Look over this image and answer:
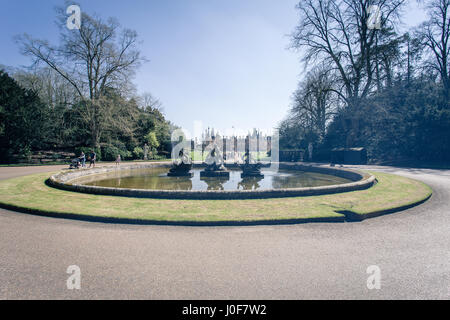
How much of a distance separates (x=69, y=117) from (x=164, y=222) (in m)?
33.6

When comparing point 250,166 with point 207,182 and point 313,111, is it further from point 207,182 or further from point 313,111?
point 313,111

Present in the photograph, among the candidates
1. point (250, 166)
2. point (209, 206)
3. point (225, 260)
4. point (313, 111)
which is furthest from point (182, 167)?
point (313, 111)

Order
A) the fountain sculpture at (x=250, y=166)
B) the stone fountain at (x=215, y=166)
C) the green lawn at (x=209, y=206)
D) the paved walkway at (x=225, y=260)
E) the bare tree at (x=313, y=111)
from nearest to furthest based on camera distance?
the paved walkway at (x=225, y=260) < the green lawn at (x=209, y=206) < the stone fountain at (x=215, y=166) < the fountain sculpture at (x=250, y=166) < the bare tree at (x=313, y=111)

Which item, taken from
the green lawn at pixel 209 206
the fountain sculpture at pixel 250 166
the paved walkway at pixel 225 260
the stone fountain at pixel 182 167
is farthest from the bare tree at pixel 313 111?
the paved walkway at pixel 225 260

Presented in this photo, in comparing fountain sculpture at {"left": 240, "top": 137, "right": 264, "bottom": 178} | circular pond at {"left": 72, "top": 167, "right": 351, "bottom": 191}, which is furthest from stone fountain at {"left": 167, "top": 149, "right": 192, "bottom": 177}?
fountain sculpture at {"left": 240, "top": 137, "right": 264, "bottom": 178}

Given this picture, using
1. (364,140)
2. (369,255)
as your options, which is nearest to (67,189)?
(369,255)

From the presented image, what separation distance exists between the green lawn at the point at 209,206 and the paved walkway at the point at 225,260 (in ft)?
1.59

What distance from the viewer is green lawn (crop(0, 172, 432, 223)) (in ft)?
21.5

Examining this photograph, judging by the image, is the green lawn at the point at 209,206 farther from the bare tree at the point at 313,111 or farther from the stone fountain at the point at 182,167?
the bare tree at the point at 313,111

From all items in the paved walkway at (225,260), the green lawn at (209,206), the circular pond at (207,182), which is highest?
the green lawn at (209,206)

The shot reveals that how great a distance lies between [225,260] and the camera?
13.7ft

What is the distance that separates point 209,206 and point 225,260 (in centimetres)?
362

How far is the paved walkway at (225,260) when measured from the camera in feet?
10.7

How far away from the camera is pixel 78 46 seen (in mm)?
27641
